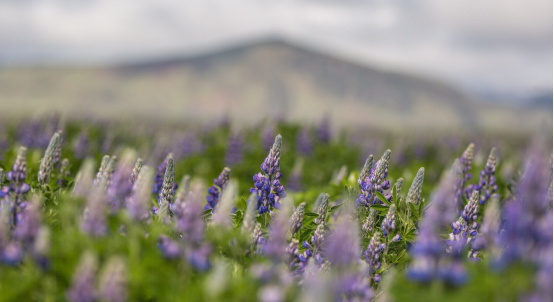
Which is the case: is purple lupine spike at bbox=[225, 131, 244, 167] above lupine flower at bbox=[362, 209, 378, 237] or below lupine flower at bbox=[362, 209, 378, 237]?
above

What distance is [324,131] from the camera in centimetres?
1152

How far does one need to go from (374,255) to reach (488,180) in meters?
2.23

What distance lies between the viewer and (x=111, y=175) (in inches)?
130

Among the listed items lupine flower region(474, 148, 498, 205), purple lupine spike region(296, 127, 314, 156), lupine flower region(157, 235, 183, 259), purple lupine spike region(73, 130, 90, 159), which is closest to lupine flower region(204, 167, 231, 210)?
lupine flower region(157, 235, 183, 259)

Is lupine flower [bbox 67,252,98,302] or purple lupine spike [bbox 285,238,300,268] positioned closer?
lupine flower [bbox 67,252,98,302]

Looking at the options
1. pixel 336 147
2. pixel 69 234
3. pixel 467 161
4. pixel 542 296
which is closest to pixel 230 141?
pixel 336 147

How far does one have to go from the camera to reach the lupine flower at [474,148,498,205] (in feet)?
17.5

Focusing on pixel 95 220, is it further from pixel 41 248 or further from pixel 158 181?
pixel 158 181

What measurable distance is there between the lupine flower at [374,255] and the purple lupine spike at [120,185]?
5.43 ft

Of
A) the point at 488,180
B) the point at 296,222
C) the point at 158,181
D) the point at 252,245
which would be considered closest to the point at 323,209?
the point at 296,222

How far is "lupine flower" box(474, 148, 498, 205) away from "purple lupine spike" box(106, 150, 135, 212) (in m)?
3.52

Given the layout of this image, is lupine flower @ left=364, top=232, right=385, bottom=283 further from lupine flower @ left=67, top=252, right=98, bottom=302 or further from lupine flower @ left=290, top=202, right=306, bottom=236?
lupine flower @ left=67, top=252, right=98, bottom=302

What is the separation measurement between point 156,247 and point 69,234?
0.42 metres

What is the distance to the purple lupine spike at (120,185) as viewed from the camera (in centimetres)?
299
